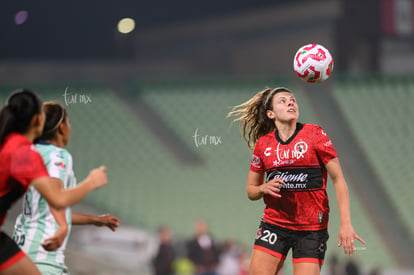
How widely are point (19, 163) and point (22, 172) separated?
51 millimetres

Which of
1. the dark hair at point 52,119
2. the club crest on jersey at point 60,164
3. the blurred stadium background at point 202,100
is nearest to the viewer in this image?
the club crest on jersey at point 60,164

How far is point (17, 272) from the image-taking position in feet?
13.2

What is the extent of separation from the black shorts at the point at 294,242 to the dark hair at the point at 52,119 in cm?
160

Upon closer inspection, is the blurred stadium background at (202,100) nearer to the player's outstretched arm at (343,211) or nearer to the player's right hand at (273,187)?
the player's outstretched arm at (343,211)

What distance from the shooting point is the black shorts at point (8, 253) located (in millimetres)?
4004

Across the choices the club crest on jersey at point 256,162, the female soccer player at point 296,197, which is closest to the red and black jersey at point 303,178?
the female soccer player at point 296,197

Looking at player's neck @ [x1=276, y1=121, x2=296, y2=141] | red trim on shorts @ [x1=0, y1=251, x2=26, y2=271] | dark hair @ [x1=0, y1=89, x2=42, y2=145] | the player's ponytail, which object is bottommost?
red trim on shorts @ [x1=0, y1=251, x2=26, y2=271]

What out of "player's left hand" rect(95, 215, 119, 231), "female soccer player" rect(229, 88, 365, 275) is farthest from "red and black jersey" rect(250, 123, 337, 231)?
"player's left hand" rect(95, 215, 119, 231)

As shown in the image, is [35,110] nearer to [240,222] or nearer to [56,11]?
[240,222]

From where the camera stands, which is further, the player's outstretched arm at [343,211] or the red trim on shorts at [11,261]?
the player's outstretched arm at [343,211]

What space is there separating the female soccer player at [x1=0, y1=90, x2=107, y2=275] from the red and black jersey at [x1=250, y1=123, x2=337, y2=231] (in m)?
1.60

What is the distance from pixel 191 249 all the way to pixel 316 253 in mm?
7817

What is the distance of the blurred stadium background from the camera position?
1462cm

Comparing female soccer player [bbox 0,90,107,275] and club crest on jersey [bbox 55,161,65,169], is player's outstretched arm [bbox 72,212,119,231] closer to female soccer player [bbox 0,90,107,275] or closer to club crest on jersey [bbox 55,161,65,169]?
club crest on jersey [bbox 55,161,65,169]
